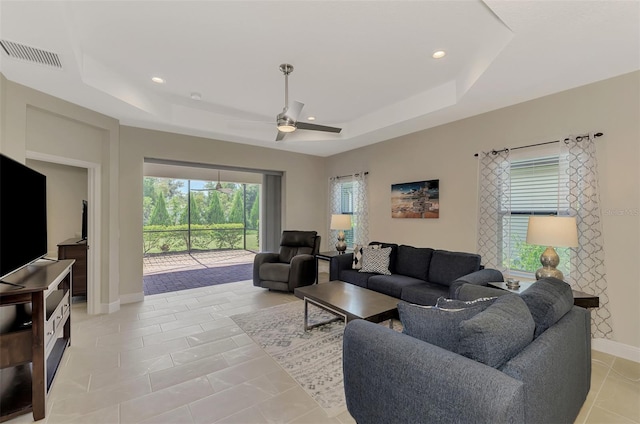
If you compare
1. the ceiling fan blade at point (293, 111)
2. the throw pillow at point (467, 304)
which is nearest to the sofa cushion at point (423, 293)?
the throw pillow at point (467, 304)

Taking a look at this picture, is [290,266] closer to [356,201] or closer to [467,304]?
[356,201]

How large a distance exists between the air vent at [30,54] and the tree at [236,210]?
7000 millimetres

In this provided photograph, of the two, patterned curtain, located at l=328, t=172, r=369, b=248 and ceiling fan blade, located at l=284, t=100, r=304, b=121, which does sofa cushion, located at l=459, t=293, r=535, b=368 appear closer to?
ceiling fan blade, located at l=284, t=100, r=304, b=121

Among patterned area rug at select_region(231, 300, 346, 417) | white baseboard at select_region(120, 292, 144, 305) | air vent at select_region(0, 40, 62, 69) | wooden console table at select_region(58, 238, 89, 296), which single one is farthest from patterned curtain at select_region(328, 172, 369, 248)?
air vent at select_region(0, 40, 62, 69)

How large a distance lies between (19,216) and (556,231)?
14.4ft

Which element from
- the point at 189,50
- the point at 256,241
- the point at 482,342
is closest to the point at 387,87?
the point at 189,50

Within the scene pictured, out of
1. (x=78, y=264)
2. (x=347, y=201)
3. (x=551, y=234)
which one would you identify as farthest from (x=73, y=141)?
(x=551, y=234)

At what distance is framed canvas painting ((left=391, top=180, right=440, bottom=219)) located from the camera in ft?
14.3

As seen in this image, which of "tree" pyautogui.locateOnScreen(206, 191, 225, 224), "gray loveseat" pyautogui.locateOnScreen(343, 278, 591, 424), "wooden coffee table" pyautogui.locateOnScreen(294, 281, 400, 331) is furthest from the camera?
"tree" pyautogui.locateOnScreen(206, 191, 225, 224)

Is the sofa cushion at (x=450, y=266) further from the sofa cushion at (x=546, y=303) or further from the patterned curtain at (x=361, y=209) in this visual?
the patterned curtain at (x=361, y=209)

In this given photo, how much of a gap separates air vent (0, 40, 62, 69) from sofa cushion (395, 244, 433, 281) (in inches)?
173

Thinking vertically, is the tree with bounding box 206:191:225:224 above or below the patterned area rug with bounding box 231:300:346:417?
above

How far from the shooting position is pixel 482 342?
1230 millimetres

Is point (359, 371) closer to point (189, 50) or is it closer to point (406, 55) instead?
point (406, 55)
